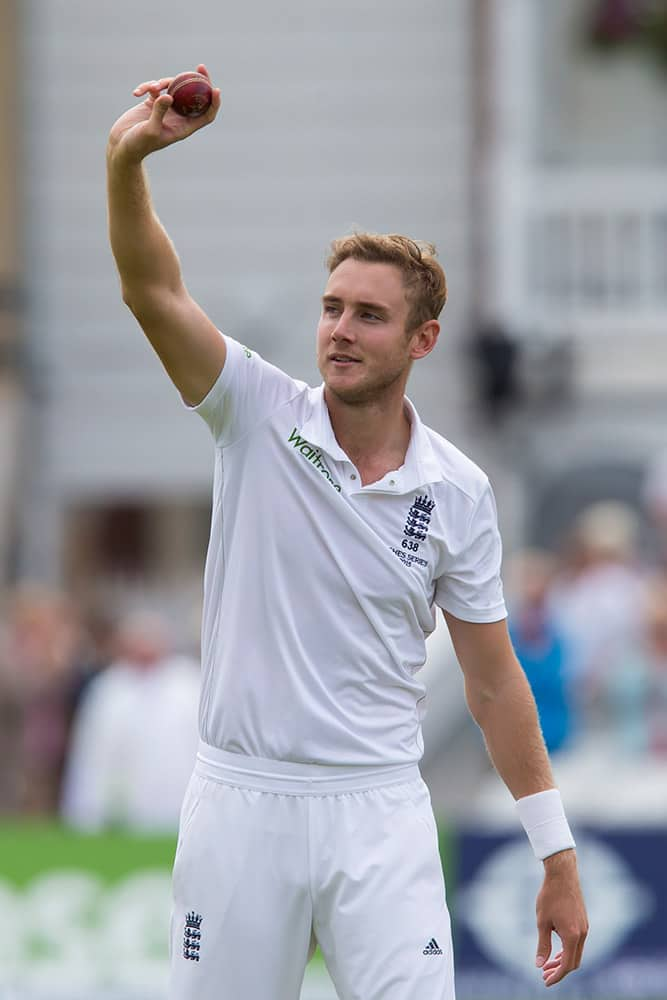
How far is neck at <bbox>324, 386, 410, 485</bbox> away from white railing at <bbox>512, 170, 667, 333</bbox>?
11.2 metres

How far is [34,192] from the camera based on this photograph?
1609 cm

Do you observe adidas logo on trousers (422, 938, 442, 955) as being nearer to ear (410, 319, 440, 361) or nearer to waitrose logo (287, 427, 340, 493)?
waitrose logo (287, 427, 340, 493)

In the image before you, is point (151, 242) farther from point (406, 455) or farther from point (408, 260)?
point (406, 455)

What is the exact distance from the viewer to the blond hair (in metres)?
4.27

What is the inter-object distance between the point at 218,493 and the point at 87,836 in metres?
4.89

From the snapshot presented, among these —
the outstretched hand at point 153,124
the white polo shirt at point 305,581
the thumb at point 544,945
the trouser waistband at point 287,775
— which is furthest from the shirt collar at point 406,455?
the thumb at point 544,945

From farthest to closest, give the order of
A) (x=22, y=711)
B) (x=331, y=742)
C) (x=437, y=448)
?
(x=22, y=711), (x=437, y=448), (x=331, y=742)

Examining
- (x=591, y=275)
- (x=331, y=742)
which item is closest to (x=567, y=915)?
(x=331, y=742)

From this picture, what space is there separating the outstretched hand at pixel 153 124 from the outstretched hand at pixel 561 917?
5.88 feet

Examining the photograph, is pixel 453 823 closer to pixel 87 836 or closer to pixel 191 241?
pixel 87 836

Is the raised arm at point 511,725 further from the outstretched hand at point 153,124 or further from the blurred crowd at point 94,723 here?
the blurred crowd at point 94,723

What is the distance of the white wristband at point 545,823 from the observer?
4.45 metres

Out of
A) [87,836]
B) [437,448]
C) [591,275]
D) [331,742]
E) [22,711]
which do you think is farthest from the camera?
[591,275]

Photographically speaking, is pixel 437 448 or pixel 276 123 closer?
pixel 437 448
